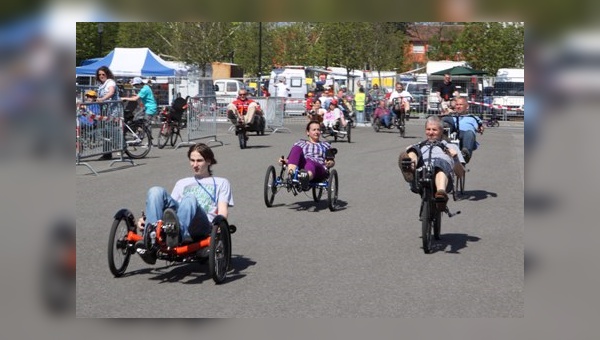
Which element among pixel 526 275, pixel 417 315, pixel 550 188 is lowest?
pixel 417 315

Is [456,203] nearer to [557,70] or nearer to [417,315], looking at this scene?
[417,315]

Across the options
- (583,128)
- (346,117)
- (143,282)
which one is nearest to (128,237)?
(143,282)

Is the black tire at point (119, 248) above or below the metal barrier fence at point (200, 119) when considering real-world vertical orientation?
below

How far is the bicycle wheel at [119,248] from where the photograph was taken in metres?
9.34

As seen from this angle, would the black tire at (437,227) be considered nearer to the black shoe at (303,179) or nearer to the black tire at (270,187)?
the black shoe at (303,179)

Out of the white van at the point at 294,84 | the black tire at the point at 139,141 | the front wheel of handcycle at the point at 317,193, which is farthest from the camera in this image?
the white van at the point at 294,84

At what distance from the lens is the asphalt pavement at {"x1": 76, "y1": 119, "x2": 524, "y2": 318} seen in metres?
8.60

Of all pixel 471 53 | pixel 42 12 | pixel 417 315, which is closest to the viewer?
pixel 42 12

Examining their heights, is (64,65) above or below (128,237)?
above

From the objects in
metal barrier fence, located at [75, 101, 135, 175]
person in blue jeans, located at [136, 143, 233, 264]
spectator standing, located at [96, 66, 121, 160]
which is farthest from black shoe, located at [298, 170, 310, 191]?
spectator standing, located at [96, 66, 121, 160]

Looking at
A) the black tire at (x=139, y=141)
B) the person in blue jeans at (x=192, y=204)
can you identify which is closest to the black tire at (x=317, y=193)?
the person in blue jeans at (x=192, y=204)

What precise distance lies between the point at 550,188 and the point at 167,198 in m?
3.85

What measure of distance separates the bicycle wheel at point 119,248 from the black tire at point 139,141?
1261 centimetres

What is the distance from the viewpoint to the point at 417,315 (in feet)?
27.0
